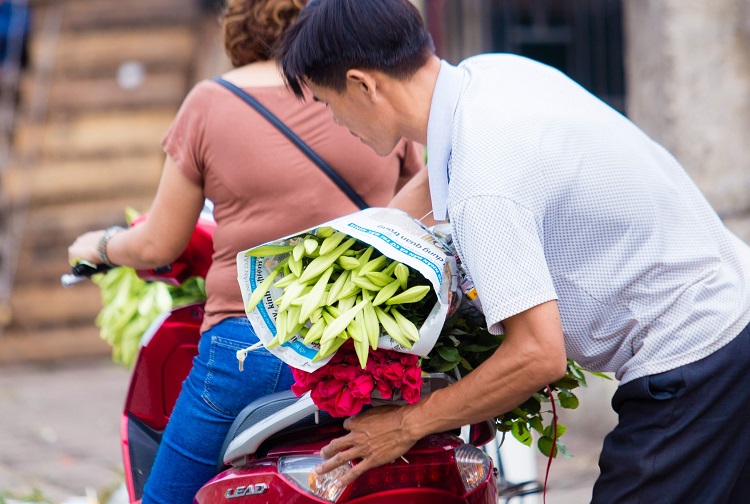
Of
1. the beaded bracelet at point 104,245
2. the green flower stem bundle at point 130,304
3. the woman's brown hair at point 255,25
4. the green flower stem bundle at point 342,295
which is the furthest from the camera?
→ the green flower stem bundle at point 130,304

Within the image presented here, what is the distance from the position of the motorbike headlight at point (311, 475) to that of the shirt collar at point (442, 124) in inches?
25.4

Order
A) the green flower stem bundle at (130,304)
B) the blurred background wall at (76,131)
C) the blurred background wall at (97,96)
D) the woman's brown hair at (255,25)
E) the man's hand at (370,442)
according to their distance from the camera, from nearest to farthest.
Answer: the man's hand at (370,442) < the woman's brown hair at (255,25) < the green flower stem bundle at (130,304) < the blurred background wall at (97,96) < the blurred background wall at (76,131)

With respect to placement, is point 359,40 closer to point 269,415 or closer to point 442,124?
point 442,124

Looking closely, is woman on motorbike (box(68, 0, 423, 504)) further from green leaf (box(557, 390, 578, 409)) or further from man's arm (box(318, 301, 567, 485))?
green leaf (box(557, 390, 578, 409))

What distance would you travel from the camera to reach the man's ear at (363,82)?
2035mm

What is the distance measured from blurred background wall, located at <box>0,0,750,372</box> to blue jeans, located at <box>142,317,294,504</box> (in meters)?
4.58

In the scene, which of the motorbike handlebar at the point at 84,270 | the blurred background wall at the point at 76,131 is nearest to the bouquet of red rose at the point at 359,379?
the motorbike handlebar at the point at 84,270

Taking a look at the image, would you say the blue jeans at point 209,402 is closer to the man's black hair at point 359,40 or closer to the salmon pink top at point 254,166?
the salmon pink top at point 254,166

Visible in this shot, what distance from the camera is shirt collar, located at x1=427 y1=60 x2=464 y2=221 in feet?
6.59

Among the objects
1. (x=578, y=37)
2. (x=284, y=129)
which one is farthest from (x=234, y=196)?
(x=578, y=37)

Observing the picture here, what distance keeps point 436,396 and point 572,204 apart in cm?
47

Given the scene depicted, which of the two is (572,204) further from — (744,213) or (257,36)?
(744,213)

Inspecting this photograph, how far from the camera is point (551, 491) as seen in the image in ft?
16.0

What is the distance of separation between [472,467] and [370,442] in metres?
0.26
